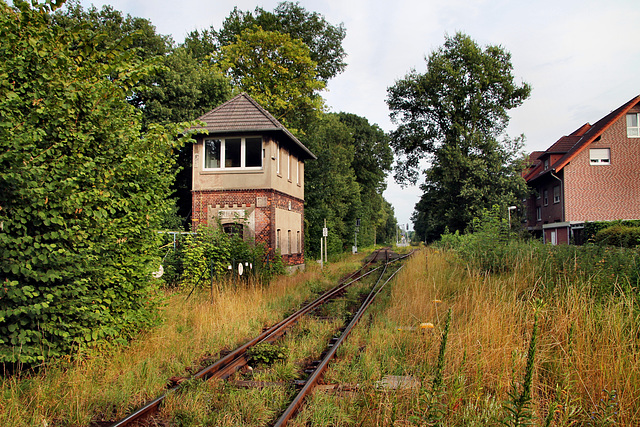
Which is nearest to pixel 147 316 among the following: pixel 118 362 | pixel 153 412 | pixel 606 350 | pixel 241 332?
pixel 118 362

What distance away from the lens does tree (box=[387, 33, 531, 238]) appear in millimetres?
33750

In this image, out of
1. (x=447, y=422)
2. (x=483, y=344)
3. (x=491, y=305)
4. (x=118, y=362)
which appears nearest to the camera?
(x=447, y=422)

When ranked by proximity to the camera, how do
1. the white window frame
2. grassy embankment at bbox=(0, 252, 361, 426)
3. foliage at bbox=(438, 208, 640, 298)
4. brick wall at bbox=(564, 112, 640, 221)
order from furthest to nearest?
brick wall at bbox=(564, 112, 640, 221) → the white window frame → foliage at bbox=(438, 208, 640, 298) → grassy embankment at bbox=(0, 252, 361, 426)

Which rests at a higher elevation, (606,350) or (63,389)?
(606,350)

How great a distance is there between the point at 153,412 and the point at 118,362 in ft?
5.21

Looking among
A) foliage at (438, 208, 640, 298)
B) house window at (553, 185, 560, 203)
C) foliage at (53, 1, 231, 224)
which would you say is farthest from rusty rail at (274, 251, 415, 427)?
house window at (553, 185, 560, 203)

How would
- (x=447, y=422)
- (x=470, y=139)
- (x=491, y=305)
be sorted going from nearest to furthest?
(x=447, y=422) < (x=491, y=305) < (x=470, y=139)

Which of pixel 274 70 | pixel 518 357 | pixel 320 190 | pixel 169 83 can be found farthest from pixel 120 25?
pixel 518 357

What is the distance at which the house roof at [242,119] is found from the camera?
58.9 ft

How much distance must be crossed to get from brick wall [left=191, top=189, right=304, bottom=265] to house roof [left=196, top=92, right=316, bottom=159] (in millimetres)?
2498

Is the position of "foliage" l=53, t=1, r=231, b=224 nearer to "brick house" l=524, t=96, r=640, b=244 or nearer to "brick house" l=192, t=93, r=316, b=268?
"brick house" l=192, t=93, r=316, b=268

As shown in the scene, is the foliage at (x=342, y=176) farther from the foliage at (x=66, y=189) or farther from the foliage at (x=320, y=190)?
the foliage at (x=66, y=189)

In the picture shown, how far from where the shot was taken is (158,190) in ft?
22.9

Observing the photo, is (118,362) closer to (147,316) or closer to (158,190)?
(147,316)
